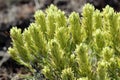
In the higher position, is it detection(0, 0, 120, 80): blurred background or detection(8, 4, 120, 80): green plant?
detection(0, 0, 120, 80): blurred background

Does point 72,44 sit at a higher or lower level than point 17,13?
lower

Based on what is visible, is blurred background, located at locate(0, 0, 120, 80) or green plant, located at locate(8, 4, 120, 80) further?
blurred background, located at locate(0, 0, 120, 80)

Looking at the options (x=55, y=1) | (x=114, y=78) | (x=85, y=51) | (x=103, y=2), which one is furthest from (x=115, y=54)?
(x=55, y=1)

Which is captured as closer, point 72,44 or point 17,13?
point 72,44

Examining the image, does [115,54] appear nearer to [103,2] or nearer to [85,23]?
[85,23]
